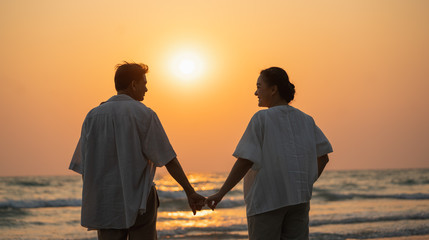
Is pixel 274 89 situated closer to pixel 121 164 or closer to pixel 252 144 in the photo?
pixel 252 144

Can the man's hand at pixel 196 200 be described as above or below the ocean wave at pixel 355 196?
above

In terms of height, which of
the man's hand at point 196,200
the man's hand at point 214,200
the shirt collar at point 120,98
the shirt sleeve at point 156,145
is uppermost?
the shirt collar at point 120,98

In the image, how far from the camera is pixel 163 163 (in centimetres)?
362

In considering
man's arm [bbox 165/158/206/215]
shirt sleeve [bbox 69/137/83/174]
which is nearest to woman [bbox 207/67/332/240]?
man's arm [bbox 165/158/206/215]

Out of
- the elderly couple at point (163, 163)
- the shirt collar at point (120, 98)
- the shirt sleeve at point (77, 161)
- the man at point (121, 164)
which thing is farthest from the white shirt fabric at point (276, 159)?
the shirt sleeve at point (77, 161)

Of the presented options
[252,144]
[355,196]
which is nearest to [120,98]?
[252,144]

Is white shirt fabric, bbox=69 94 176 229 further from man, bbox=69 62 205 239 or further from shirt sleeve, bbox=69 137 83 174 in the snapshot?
shirt sleeve, bbox=69 137 83 174

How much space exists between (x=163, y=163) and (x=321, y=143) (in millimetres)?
987

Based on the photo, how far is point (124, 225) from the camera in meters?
3.52

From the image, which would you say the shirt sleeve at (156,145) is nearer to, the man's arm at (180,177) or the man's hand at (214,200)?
the man's arm at (180,177)

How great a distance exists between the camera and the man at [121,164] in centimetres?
353

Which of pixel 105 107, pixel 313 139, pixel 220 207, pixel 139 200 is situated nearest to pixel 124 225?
pixel 139 200

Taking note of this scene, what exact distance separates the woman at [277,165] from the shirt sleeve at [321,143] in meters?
0.09

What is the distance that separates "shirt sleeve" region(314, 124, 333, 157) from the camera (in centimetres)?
372
